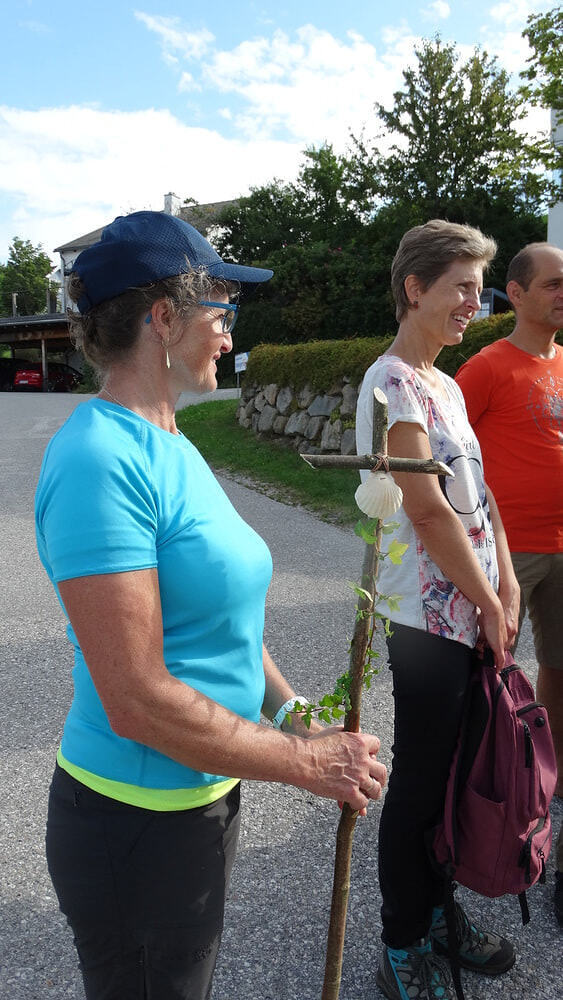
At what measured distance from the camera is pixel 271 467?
10836mm

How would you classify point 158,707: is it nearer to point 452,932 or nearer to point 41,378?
point 452,932

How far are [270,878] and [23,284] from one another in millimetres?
70882

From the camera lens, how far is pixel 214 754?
3.83ft

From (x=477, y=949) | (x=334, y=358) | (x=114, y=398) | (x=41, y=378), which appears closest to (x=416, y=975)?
(x=477, y=949)

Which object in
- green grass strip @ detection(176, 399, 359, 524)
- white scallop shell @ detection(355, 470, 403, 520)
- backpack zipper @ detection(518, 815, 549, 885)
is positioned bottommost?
green grass strip @ detection(176, 399, 359, 524)

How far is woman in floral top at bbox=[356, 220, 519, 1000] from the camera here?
6.17 ft

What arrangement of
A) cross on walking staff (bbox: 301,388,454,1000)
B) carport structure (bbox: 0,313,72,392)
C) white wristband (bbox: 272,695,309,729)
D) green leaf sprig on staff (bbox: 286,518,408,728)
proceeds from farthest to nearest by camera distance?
carport structure (bbox: 0,313,72,392)
white wristband (bbox: 272,695,309,729)
green leaf sprig on staff (bbox: 286,518,408,728)
cross on walking staff (bbox: 301,388,454,1000)

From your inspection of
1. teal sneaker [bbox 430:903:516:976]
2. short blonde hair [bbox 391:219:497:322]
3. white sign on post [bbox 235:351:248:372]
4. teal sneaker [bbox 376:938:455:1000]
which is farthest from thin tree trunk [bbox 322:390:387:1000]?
white sign on post [bbox 235:351:248:372]

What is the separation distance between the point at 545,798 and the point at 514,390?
4.72 feet

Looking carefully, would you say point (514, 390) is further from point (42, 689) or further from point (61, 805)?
point (42, 689)

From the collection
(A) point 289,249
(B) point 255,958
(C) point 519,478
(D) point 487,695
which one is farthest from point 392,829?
(A) point 289,249

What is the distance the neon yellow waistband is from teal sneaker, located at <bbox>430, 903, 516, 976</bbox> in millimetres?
1238

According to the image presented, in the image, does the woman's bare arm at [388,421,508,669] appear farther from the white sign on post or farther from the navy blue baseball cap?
the white sign on post

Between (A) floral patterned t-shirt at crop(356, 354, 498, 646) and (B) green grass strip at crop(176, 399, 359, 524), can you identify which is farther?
(B) green grass strip at crop(176, 399, 359, 524)
